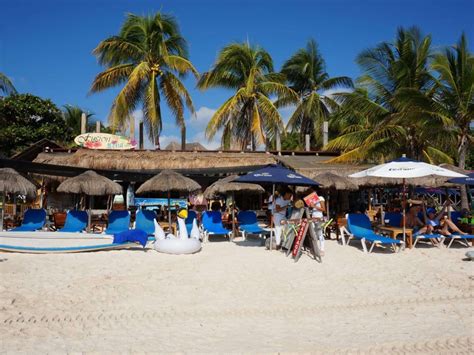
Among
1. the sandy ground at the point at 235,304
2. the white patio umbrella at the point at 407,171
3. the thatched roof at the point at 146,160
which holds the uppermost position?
the thatched roof at the point at 146,160

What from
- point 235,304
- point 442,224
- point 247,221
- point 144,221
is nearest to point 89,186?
point 144,221

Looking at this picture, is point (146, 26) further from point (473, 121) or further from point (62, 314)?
point (62, 314)

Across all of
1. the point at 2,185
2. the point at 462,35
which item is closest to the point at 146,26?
the point at 2,185

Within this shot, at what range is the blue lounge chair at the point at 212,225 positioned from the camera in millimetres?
10977

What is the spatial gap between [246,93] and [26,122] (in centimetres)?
1496

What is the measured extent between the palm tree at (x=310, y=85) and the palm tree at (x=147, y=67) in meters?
7.80

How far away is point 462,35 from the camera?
13.3 m

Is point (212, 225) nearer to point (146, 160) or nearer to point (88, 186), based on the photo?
point (88, 186)

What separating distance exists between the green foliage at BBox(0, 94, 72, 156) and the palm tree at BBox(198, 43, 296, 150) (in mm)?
11700

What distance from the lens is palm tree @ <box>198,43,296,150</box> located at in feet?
61.4

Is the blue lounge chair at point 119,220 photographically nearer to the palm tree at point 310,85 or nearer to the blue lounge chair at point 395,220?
the blue lounge chair at point 395,220

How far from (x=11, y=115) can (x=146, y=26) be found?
38.7ft

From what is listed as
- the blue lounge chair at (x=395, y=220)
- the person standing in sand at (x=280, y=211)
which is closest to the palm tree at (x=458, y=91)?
the blue lounge chair at (x=395, y=220)

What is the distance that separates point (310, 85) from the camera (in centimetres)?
2483
